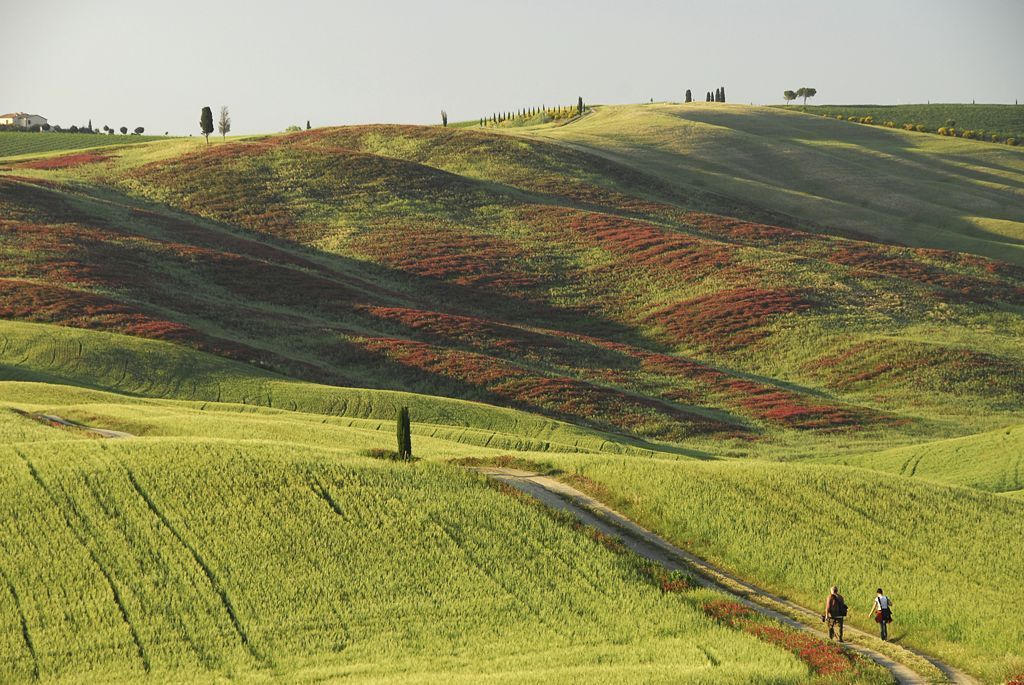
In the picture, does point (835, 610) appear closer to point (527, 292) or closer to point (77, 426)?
point (77, 426)

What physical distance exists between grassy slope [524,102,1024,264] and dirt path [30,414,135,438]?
100897mm

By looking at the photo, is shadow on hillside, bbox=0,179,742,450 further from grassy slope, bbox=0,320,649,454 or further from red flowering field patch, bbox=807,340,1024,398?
red flowering field patch, bbox=807,340,1024,398

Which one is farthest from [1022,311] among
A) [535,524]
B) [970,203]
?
[535,524]

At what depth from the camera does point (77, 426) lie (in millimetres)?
53656

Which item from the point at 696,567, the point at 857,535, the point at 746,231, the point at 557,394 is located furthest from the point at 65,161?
the point at 857,535

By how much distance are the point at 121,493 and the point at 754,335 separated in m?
64.2

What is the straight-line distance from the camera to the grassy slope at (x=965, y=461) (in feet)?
188

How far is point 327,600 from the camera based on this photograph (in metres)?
32.7

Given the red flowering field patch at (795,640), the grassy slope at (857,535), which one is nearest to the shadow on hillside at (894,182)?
the grassy slope at (857,535)

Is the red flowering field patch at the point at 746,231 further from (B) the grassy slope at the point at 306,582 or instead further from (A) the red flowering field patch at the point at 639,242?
(B) the grassy slope at the point at 306,582

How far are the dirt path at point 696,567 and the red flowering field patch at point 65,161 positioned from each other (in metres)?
112

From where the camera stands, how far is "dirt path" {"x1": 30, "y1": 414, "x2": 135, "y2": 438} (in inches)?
2037

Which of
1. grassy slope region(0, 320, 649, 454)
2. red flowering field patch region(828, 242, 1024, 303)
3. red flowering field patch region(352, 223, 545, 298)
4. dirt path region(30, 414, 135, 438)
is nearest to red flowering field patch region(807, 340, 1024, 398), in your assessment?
red flowering field patch region(828, 242, 1024, 303)

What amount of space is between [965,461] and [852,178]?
367 feet
